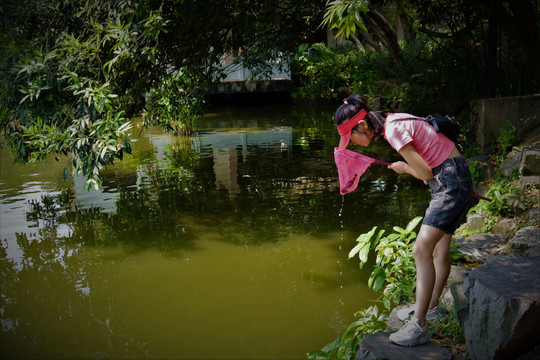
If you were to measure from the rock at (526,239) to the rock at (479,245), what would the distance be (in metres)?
0.30

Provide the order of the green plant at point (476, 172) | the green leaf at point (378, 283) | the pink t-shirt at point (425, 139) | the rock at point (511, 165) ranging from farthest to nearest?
the green plant at point (476, 172) → the rock at point (511, 165) → the green leaf at point (378, 283) → the pink t-shirt at point (425, 139)

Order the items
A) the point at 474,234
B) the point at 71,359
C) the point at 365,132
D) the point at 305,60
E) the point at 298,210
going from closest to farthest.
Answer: the point at 365,132
the point at 71,359
the point at 474,234
the point at 298,210
the point at 305,60

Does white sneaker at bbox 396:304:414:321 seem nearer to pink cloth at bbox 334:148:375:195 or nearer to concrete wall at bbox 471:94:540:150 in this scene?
pink cloth at bbox 334:148:375:195

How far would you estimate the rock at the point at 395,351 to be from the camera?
268cm

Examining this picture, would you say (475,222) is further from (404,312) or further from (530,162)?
(404,312)

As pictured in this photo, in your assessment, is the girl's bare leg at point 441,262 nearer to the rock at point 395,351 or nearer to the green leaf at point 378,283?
the rock at point 395,351

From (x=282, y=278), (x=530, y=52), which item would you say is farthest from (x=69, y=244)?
(x=530, y=52)

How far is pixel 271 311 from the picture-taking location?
409cm

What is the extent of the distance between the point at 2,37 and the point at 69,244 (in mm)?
2749

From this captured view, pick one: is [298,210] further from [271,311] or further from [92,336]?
[92,336]

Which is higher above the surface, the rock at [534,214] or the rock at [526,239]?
the rock at [534,214]

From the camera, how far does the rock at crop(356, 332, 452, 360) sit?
105 inches

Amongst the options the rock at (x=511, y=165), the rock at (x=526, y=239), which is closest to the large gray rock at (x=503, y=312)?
the rock at (x=526, y=239)

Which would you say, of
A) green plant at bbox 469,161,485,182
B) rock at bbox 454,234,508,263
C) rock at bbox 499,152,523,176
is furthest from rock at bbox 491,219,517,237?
green plant at bbox 469,161,485,182
